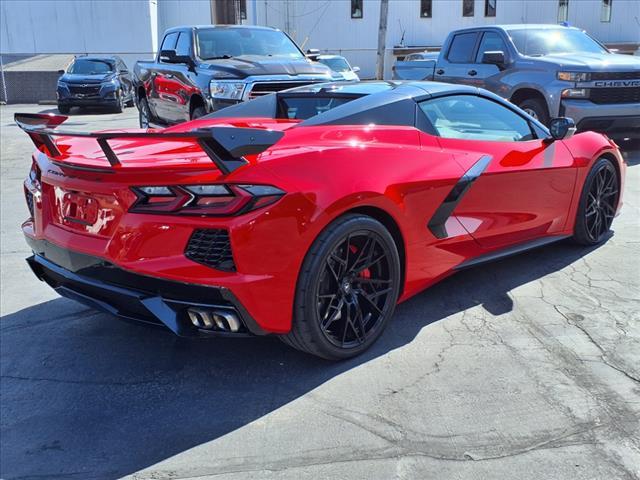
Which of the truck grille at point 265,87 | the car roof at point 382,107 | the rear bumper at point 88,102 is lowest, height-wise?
the rear bumper at point 88,102

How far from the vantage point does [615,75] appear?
879 centimetres

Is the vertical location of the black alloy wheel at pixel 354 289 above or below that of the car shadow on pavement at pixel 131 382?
above

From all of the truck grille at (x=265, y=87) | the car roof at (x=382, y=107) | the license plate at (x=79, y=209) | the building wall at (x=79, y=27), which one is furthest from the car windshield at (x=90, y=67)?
the license plate at (x=79, y=209)

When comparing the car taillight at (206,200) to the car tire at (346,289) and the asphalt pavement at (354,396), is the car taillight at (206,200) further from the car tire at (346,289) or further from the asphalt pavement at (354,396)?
the asphalt pavement at (354,396)

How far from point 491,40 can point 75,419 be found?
9.10m

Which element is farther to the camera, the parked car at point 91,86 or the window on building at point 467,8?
the window on building at point 467,8

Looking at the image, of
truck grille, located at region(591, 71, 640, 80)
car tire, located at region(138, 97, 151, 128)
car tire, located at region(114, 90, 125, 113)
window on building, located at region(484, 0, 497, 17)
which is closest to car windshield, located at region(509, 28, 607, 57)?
truck grille, located at region(591, 71, 640, 80)

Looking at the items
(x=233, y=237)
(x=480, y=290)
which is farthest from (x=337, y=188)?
(x=480, y=290)

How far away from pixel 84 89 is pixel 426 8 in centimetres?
1772

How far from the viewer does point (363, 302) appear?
3576mm

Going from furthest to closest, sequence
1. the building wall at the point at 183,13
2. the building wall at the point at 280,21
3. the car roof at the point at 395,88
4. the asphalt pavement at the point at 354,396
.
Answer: the building wall at the point at 183,13 < the building wall at the point at 280,21 < the car roof at the point at 395,88 < the asphalt pavement at the point at 354,396

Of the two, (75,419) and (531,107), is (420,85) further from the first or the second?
(531,107)

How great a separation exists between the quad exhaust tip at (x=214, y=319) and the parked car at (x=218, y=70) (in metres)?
4.88

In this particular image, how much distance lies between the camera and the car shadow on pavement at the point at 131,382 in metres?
2.83
